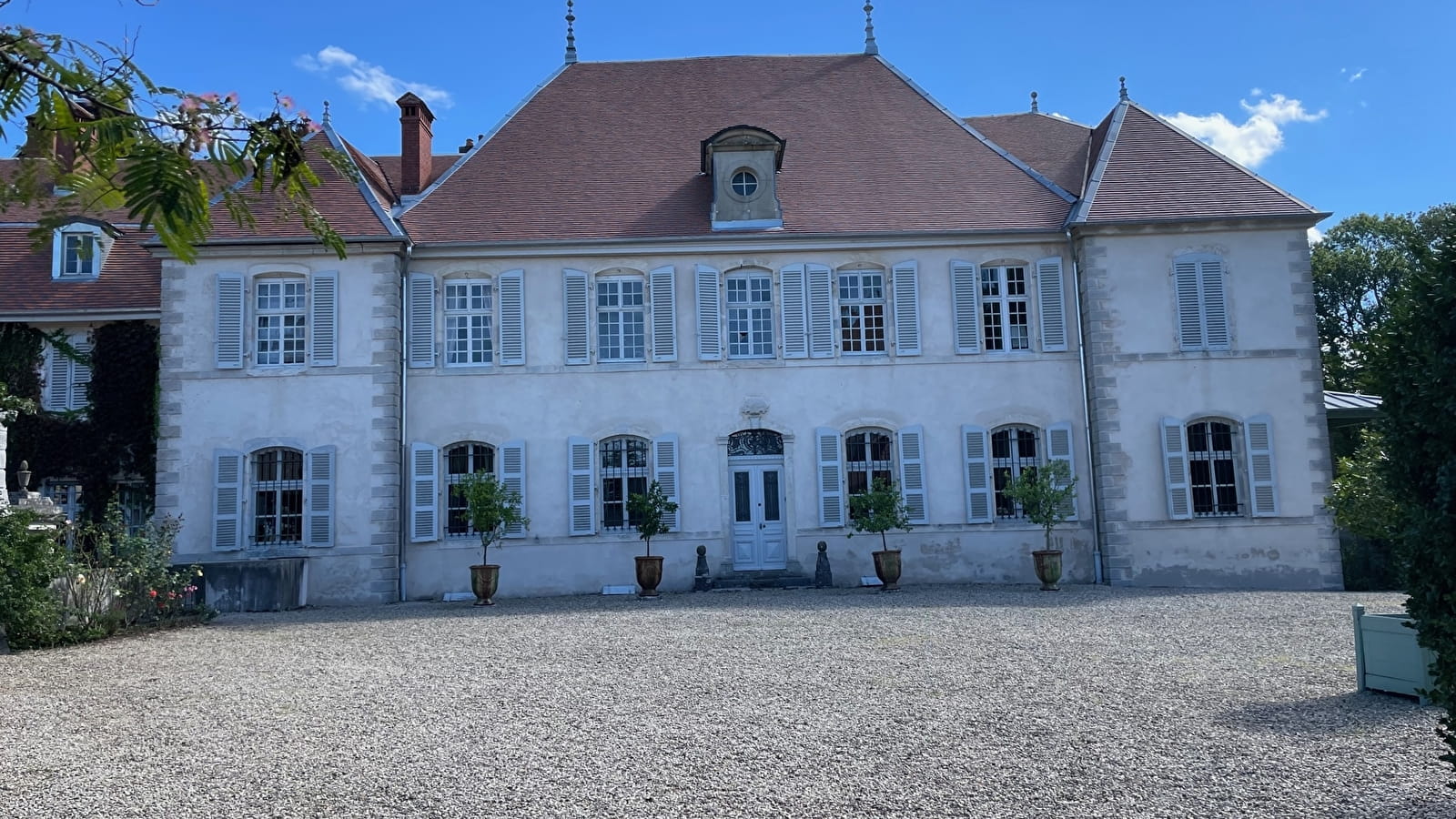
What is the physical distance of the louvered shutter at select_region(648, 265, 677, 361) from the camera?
15.7 m

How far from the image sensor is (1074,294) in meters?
16.0

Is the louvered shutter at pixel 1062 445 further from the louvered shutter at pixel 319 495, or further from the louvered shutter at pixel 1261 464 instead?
the louvered shutter at pixel 319 495

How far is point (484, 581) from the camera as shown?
1397 centimetres

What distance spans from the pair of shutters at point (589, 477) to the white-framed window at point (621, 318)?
1313 mm

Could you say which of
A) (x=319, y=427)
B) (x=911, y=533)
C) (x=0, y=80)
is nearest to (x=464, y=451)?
(x=319, y=427)

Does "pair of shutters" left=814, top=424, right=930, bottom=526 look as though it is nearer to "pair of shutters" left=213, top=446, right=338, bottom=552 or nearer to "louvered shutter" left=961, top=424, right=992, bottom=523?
"louvered shutter" left=961, top=424, right=992, bottom=523

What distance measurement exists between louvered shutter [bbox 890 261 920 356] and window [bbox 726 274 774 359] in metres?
1.85

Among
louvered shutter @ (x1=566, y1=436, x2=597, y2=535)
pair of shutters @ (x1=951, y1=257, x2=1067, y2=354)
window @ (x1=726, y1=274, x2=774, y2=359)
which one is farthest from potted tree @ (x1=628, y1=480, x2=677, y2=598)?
pair of shutters @ (x1=951, y1=257, x2=1067, y2=354)

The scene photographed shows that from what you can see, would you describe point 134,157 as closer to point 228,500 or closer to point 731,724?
point 731,724

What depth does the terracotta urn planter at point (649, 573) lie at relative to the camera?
1427 cm

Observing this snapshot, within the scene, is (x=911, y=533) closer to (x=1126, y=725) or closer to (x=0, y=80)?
(x=1126, y=725)

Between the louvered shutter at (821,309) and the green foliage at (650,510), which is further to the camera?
the louvered shutter at (821,309)

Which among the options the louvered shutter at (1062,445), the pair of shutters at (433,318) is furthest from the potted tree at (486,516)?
the louvered shutter at (1062,445)

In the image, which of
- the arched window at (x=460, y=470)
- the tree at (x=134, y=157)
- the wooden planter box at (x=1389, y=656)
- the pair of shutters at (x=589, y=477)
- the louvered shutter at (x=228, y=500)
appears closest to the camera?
the tree at (x=134, y=157)
